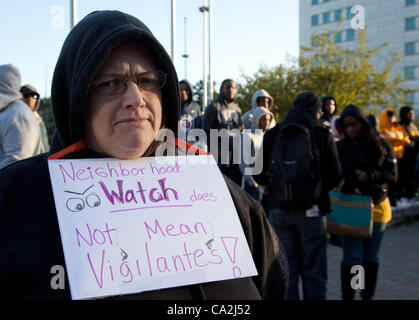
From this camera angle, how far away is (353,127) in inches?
168

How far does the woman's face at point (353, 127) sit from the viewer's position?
14.0ft

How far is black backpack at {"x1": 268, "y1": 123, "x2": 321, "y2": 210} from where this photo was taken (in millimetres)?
3746

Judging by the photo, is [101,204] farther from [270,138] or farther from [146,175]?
[270,138]

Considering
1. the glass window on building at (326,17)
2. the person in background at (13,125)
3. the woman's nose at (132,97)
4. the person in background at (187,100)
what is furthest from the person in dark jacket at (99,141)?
the glass window on building at (326,17)

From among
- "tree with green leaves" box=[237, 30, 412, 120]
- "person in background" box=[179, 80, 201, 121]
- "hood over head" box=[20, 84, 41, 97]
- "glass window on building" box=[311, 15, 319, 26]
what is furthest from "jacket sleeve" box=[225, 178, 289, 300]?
→ "glass window on building" box=[311, 15, 319, 26]

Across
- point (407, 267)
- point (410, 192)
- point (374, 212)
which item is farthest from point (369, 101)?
point (374, 212)

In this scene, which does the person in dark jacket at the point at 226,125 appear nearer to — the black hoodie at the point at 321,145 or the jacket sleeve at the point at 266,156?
the jacket sleeve at the point at 266,156

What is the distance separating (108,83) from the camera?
1.43 metres

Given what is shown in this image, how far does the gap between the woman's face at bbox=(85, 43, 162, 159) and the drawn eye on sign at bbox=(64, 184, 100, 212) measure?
0.17 m

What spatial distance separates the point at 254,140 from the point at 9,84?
10.6 ft

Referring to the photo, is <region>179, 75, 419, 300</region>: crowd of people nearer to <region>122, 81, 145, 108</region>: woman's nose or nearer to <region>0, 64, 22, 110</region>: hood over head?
<region>0, 64, 22, 110</region>: hood over head

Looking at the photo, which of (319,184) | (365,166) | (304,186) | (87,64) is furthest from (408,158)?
(87,64)

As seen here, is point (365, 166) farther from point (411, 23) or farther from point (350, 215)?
point (411, 23)

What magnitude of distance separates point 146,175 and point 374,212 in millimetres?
3400
